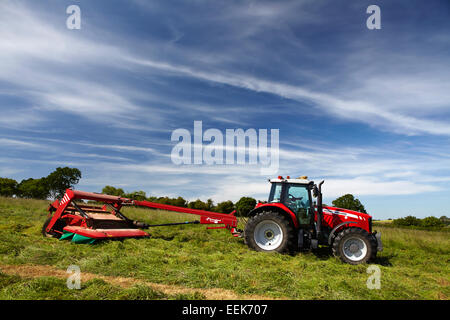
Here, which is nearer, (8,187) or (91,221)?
(91,221)

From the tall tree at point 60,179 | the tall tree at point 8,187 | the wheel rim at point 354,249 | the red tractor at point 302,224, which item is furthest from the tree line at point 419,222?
the tall tree at point 8,187

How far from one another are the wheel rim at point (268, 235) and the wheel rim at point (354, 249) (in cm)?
179

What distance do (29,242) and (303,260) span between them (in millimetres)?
7499

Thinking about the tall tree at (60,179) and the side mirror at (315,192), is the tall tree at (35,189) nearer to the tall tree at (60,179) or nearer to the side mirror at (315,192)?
the tall tree at (60,179)

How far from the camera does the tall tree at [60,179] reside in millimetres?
58312

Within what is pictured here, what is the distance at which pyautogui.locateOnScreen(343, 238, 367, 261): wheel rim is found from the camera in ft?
25.5

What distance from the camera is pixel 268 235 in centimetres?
860

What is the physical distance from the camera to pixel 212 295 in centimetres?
481

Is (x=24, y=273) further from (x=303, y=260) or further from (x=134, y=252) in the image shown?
(x=303, y=260)

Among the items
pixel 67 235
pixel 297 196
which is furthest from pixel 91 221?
pixel 297 196

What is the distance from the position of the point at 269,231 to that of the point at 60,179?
60.8m

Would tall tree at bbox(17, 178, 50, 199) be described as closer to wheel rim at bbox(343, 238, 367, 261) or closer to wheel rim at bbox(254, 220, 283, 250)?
wheel rim at bbox(254, 220, 283, 250)

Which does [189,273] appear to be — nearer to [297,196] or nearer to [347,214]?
[297,196]
